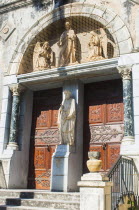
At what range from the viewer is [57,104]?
9633mm

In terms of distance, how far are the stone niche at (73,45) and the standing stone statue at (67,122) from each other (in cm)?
143

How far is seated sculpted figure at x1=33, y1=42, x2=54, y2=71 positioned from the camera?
942 cm

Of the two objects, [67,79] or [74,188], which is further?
[67,79]

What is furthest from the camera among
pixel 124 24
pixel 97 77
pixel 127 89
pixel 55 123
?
pixel 55 123

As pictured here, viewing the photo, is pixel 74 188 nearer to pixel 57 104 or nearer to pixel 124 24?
pixel 57 104

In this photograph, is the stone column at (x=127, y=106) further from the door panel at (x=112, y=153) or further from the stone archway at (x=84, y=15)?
the door panel at (x=112, y=153)

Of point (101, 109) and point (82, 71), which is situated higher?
point (82, 71)

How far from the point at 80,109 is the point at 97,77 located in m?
1.09

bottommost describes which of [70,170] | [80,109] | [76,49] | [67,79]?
[70,170]

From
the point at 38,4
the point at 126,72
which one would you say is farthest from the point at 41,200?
the point at 38,4

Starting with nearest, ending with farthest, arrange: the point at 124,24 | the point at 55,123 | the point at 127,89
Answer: the point at 127,89 → the point at 124,24 → the point at 55,123

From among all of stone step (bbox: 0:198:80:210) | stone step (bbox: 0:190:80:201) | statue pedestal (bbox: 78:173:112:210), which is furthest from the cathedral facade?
statue pedestal (bbox: 78:173:112:210)

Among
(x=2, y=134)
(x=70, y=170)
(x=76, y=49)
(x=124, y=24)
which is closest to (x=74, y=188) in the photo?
(x=70, y=170)

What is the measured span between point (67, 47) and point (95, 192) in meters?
5.18
